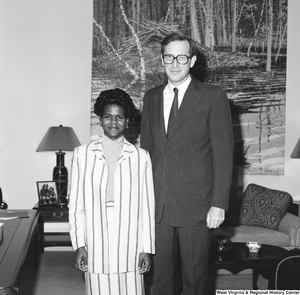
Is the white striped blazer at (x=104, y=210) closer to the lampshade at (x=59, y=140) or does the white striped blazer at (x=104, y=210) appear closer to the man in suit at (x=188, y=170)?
the man in suit at (x=188, y=170)

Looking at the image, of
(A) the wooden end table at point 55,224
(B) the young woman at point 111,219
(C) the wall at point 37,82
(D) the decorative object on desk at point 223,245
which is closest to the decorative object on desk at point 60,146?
(A) the wooden end table at point 55,224

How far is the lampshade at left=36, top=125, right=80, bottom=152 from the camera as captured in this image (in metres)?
4.87

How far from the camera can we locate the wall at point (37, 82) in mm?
5301

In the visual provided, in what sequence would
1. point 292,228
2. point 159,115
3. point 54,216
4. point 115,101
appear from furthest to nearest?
point 54,216 → point 292,228 → point 159,115 → point 115,101

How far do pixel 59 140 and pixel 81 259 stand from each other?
275 centimetres

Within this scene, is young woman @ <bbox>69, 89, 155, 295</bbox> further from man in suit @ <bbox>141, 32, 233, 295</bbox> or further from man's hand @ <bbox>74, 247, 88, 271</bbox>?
man in suit @ <bbox>141, 32, 233, 295</bbox>

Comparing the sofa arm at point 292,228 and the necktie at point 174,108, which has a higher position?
the necktie at point 174,108

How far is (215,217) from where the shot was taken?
7.69 feet

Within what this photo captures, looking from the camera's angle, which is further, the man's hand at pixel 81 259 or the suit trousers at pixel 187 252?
the suit trousers at pixel 187 252

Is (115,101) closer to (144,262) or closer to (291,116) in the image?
(144,262)

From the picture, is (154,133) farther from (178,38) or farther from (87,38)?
(87,38)

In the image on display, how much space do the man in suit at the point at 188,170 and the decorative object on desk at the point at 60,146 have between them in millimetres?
2535

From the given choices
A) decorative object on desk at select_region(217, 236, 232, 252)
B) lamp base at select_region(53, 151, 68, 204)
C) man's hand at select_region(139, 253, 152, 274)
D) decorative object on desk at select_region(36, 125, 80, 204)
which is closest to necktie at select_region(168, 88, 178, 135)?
man's hand at select_region(139, 253, 152, 274)

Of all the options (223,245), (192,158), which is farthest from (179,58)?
(223,245)
